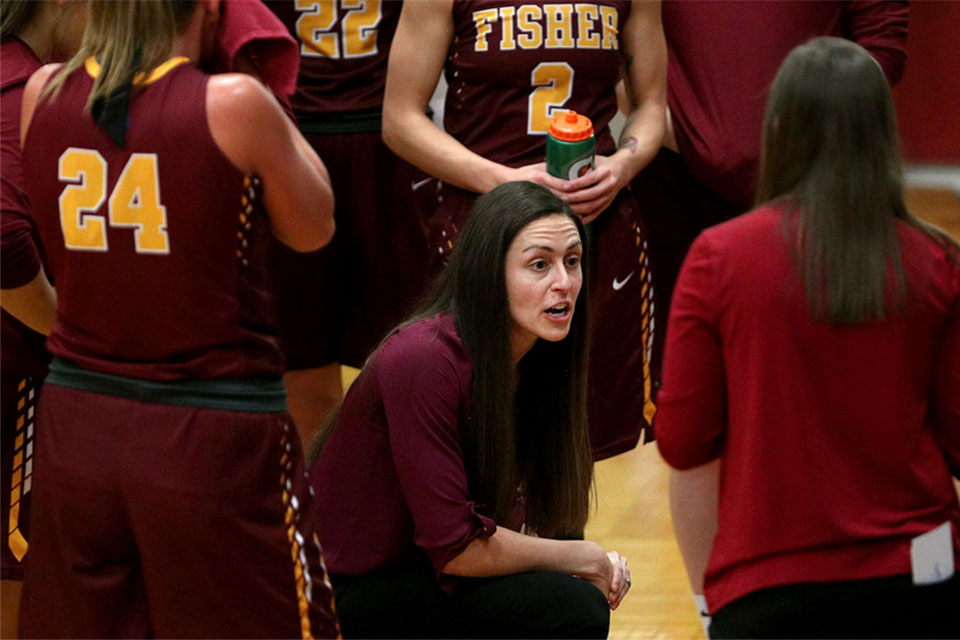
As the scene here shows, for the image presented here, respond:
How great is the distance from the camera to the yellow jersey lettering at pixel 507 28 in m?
3.33

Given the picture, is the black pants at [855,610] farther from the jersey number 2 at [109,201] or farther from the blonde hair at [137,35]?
the blonde hair at [137,35]

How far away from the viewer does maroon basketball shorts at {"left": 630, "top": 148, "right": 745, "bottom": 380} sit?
3.86m

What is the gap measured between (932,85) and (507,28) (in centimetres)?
453

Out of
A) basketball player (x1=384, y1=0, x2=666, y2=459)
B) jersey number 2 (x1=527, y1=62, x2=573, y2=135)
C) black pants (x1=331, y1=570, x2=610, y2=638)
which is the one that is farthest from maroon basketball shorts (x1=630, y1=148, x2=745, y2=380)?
black pants (x1=331, y1=570, x2=610, y2=638)

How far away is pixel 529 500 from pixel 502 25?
116cm

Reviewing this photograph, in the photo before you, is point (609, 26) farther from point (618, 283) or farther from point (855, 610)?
point (855, 610)

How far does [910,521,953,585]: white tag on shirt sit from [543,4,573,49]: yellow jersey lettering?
168 centimetres

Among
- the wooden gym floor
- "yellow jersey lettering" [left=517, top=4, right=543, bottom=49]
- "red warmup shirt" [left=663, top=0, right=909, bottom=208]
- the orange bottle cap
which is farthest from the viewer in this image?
"red warmup shirt" [left=663, top=0, right=909, bottom=208]

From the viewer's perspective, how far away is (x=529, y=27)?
10.9 feet

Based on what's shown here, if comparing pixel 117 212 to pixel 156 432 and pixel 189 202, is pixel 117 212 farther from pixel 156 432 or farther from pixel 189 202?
pixel 156 432

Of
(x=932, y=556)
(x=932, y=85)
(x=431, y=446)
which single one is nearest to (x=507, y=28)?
(x=431, y=446)

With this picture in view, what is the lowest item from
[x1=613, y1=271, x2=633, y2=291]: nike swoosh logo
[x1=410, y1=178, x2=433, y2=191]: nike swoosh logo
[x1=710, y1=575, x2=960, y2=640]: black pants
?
[x1=613, y1=271, x2=633, y2=291]: nike swoosh logo

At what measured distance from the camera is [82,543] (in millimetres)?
2137

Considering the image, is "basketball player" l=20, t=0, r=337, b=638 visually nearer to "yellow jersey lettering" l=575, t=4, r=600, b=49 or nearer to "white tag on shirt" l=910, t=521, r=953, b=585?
"white tag on shirt" l=910, t=521, r=953, b=585
